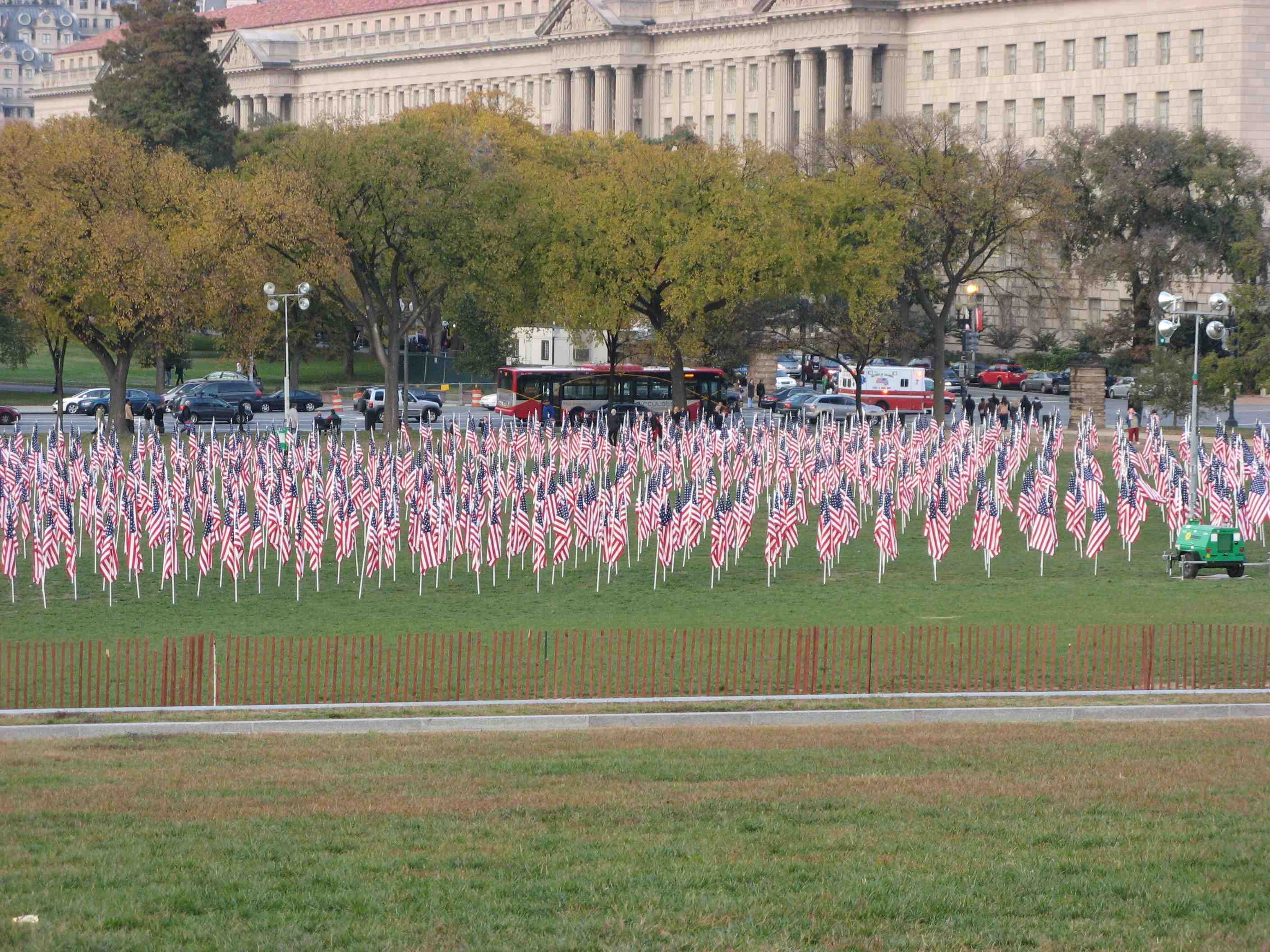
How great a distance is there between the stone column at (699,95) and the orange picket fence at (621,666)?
117 meters

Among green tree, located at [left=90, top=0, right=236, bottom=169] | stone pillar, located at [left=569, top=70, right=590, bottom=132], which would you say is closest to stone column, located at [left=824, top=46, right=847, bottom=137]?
stone pillar, located at [left=569, top=70, right=590, bottom=132]

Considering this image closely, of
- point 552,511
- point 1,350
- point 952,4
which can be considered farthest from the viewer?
point 952,4

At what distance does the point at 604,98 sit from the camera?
484 feet

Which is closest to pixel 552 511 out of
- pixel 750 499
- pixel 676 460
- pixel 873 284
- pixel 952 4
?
pixel 750 499

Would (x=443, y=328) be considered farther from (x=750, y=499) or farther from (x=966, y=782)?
(x=966, y=782)

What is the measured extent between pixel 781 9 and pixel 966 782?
120 meters

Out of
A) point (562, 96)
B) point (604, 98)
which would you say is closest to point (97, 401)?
point (604, 98)

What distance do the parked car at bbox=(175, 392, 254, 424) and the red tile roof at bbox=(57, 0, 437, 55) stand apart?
9394cm

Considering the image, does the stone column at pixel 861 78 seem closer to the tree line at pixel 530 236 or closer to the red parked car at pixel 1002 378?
the red parked car at pixel 1002 378

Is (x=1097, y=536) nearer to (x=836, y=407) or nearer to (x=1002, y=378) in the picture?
(x=836, y=407)

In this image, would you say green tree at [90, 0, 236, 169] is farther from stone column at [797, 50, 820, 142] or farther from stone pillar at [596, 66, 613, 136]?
stone pillar at [596, 66, 613, 136]

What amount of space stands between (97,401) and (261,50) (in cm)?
9617

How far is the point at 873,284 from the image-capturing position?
244 ft

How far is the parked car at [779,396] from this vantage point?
294 feet
